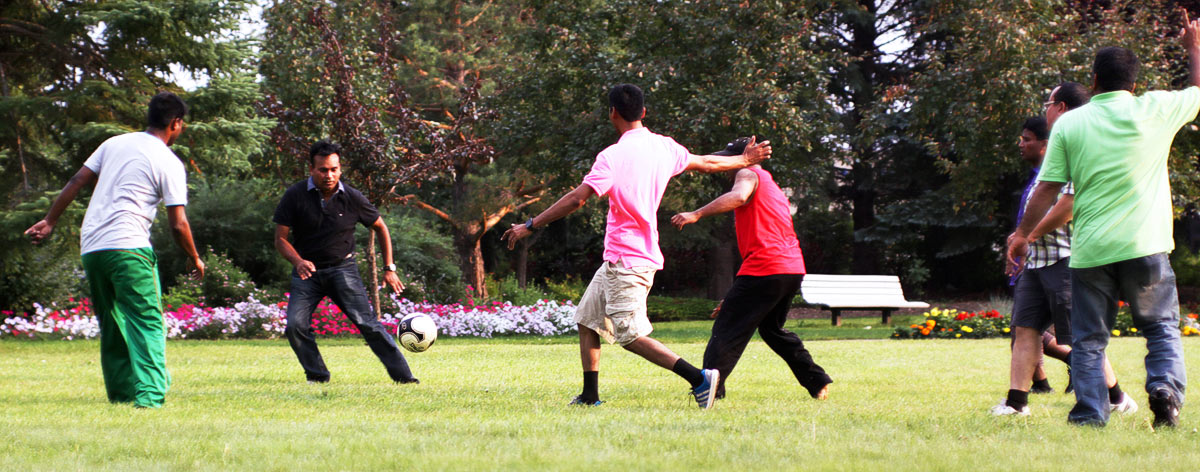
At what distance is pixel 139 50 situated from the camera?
45.5ft

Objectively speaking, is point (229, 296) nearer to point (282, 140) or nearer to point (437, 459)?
point (282, 140)

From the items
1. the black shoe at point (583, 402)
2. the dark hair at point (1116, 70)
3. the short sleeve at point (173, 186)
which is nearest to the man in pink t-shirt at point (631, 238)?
the black shoe at point (583, 402)

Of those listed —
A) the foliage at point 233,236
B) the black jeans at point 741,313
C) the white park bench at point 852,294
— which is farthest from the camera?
the white park bench at point 852,294

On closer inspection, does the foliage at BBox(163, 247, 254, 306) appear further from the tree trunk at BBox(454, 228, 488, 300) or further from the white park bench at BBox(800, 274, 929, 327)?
the white park bench at BBox(800, 274, 929, 327)

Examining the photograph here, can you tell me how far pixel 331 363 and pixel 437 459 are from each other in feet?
22.8

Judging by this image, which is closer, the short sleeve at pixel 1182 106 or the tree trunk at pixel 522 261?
the short sleeve at pixel 1182 106

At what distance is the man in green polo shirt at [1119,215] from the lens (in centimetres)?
505

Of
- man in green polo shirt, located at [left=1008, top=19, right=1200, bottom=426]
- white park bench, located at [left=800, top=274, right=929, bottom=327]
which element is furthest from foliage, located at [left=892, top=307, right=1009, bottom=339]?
man in green polo shirt, located at [left=1008, top=19, right=1200, bottom=426]

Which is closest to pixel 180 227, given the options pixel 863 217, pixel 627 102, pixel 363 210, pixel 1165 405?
pixel 363 210

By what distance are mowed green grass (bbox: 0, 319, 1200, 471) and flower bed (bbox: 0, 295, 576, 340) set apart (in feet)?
19.5

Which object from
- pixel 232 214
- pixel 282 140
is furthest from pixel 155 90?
pixel 232 214

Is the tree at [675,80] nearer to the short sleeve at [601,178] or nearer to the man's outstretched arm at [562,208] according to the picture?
the short sleeve at [601,178]

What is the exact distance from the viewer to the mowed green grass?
420 centimetres

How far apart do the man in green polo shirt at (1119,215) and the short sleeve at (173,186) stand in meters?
4.63
